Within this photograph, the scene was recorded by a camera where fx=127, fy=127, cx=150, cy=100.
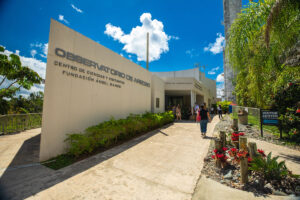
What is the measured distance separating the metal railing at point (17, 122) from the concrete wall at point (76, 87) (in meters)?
6.48

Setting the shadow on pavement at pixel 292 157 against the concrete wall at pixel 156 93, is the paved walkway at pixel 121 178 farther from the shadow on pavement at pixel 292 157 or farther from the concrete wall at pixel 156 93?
the concrete wall at pixel 156 93

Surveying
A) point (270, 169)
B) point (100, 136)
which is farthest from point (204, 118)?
point (100, 136)

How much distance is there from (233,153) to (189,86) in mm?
12836

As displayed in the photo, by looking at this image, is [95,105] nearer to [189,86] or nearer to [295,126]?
[295,126]

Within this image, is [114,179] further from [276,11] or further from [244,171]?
[276,11]

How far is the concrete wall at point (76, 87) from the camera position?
4.11 meters

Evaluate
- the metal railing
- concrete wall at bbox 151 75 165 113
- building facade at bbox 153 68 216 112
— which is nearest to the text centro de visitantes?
concrete wall at bbox 151 75 165 113

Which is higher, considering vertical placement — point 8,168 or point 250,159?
point 250,159

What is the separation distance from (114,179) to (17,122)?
32.0ft

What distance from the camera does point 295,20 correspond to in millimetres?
3365

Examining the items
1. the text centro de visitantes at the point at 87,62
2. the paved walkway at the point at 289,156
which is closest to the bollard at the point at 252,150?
the paved walkway at the point at 289,156

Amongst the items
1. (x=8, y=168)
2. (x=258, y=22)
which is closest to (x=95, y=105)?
(x=8, y=168)

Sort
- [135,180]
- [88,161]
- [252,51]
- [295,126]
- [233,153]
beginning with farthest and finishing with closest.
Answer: [295,126] → [252,51] → [88,161] → [233,153] → [135,180]

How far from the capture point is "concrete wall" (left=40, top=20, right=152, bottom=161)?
411 cm
